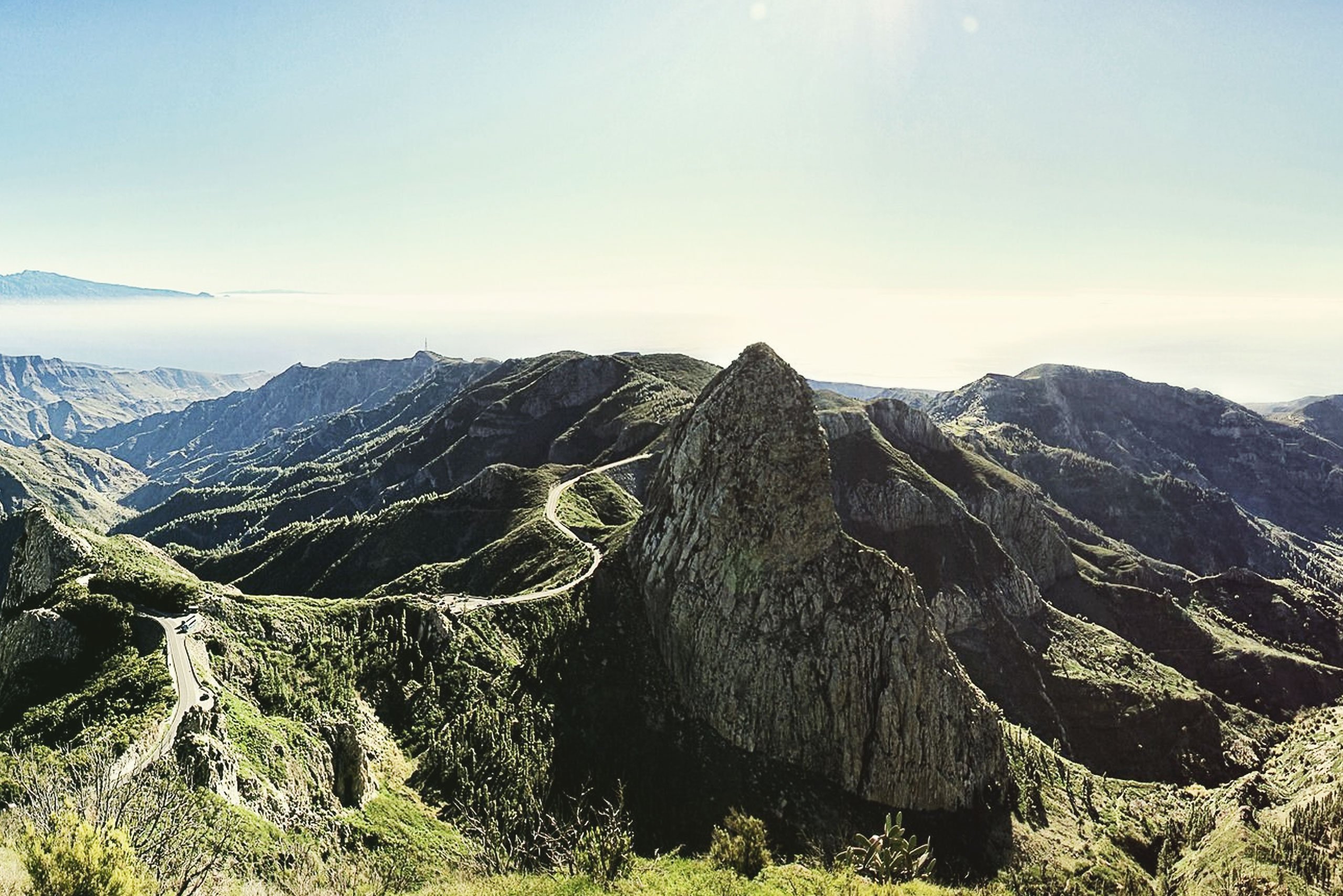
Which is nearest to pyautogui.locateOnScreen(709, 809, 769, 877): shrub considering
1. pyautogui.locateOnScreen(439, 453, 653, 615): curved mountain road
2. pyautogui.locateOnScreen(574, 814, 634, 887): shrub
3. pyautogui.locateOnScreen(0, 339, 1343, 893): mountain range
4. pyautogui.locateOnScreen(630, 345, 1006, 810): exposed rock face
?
pyautogui.locateOnScreen(574, 814, 634, 887): shrub

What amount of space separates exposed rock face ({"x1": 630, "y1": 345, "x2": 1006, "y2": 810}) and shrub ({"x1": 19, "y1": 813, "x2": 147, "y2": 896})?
197 feet

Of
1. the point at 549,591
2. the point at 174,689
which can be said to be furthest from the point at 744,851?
the point at 549,591

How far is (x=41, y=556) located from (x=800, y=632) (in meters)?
96.6

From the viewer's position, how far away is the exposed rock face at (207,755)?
3666 cm

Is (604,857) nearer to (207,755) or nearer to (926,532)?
(207,755)

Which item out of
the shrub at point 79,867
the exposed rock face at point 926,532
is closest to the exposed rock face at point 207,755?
the shrub at point 79,867

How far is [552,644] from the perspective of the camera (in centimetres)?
7638

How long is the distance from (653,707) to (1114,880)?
5185cm

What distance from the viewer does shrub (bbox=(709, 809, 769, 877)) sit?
1761 inches

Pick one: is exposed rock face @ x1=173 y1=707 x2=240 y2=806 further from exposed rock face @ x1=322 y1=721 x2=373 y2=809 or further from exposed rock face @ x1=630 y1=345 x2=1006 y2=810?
exposed rock face @ x1=630 y1=345 x2=1006 y2=810

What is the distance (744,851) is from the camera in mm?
45062

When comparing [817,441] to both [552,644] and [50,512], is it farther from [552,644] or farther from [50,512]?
[50,512]

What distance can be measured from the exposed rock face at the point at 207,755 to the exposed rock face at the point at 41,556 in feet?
161

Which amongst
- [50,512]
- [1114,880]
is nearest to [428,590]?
[50,512]
